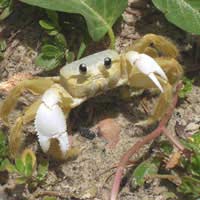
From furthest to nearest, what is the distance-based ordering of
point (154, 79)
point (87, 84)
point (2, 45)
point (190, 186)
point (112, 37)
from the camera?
point (2, 45) → point (112, 37) → point (87, 84) → point (154, 79) → point (190, 186)

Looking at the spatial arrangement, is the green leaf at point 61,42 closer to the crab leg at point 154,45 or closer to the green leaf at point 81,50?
the green leaf at point 81,50

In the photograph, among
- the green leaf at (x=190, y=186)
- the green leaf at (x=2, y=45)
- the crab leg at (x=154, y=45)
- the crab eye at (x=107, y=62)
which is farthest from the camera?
the green leaf at (x=2, y=45)

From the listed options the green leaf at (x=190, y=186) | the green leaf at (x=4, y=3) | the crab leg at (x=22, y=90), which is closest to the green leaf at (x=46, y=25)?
the green leaf at (x=4, y=3)

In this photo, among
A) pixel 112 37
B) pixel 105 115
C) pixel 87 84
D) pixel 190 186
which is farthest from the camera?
pixel 112 37

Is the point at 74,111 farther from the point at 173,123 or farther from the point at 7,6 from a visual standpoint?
the point at 7,6

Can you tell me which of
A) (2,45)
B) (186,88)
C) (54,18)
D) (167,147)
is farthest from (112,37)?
(167,147)

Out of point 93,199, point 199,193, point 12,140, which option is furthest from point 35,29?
point 199,193

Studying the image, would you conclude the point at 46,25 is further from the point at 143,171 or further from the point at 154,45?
the point at 143,171

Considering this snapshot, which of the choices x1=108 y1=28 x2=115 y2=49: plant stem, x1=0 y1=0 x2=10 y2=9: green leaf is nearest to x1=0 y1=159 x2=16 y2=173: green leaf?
x1=108 y1=28 x2=115 y2=49: plant stem
